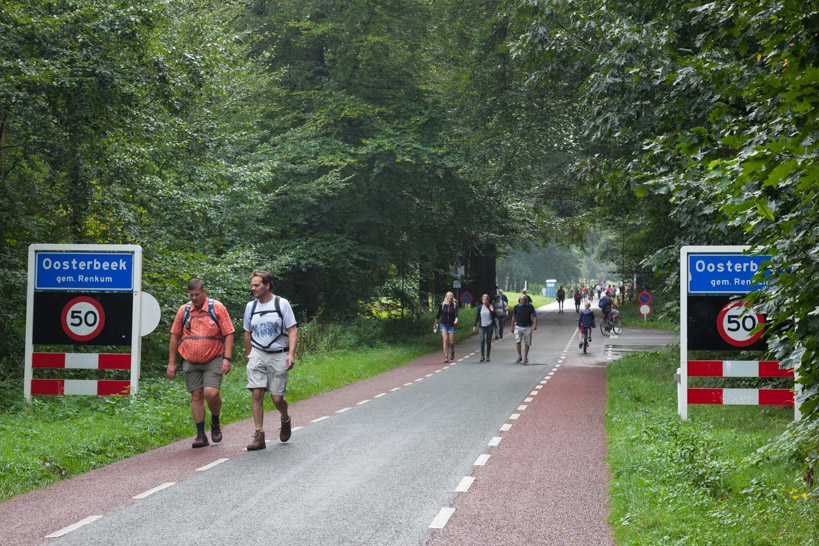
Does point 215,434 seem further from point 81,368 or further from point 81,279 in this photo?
point 81,279

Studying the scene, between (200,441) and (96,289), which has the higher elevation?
(96,289)

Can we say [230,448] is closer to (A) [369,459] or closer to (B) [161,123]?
(A) [369,459]

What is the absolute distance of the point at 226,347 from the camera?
366 inches

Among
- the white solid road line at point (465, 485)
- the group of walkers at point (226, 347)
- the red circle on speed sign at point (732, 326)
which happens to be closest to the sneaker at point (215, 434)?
the group of walkers at point (226, 347)

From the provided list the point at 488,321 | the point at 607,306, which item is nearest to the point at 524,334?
the point at 488,321

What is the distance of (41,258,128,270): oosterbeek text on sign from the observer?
1130 cm

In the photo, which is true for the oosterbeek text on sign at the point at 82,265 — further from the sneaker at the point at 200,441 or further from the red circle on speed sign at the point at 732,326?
the red circle on speed sign at the point at 732,326

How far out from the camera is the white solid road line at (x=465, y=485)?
7.20 m

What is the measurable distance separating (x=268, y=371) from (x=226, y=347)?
554 millimetres

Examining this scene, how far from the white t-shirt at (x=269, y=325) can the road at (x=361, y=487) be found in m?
1.19

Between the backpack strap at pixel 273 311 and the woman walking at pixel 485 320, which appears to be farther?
the woman walking at pixel 485 320

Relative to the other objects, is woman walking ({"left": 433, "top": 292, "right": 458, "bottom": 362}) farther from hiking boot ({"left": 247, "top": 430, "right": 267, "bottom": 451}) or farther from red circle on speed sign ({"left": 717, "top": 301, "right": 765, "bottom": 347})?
hiking boot ({"left": 247, "top": 430, "right": 267, "bottom": 451})

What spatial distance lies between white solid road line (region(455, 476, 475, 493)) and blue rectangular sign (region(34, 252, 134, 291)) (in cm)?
599

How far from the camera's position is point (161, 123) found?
46.9 feet
